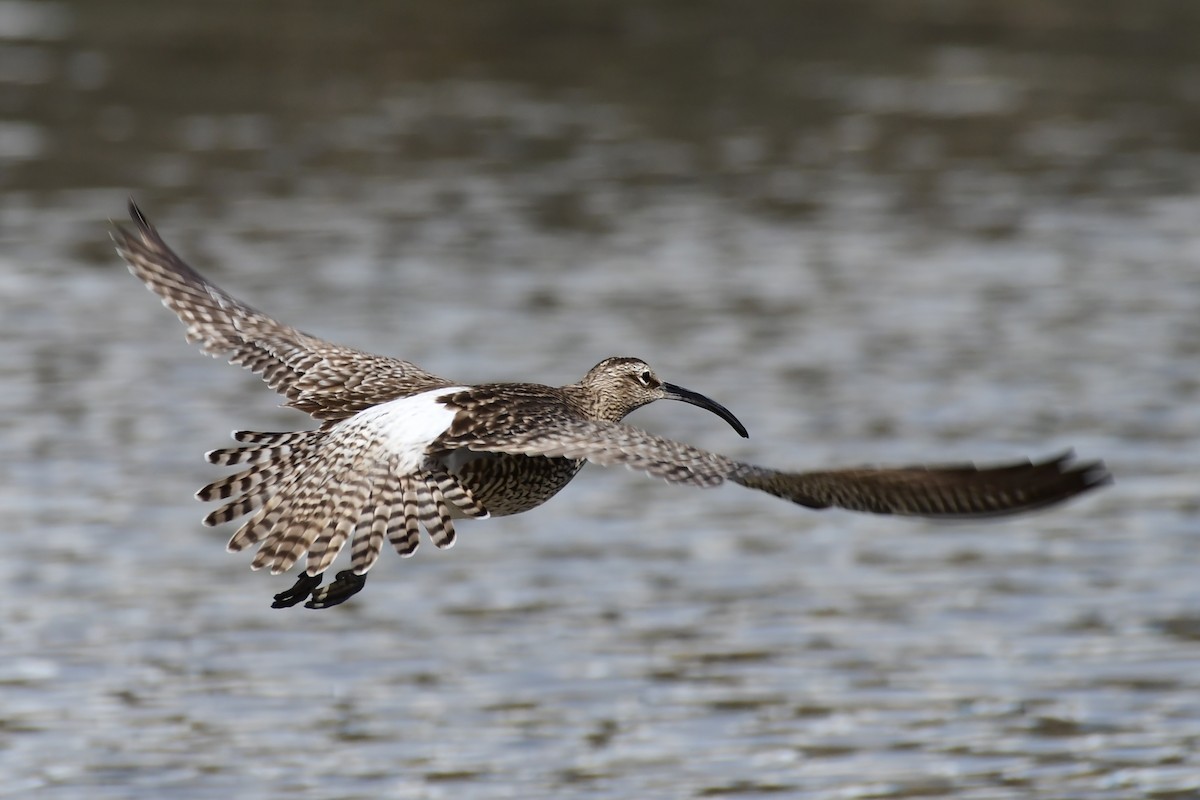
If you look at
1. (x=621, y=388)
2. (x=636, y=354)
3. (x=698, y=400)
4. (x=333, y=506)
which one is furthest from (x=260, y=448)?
(x=636, y=354)

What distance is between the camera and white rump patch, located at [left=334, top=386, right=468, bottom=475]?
23.5ft

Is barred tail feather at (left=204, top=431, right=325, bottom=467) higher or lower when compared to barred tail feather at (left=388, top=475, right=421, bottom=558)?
higher

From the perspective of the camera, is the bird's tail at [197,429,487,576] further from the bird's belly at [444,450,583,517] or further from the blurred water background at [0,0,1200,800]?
the blurred water background at [0,0,1200,800]

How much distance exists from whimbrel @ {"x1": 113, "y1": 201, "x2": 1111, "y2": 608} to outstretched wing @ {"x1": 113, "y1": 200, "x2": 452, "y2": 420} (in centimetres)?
1

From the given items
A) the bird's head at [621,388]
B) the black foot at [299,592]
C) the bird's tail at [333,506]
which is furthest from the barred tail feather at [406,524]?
the bird's head at [621,388]

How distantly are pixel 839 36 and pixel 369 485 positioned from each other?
24562mm

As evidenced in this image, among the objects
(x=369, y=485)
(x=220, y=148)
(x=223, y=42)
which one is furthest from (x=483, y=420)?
(x=223, y=42)

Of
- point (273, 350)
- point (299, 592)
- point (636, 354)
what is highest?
point (636, 354)

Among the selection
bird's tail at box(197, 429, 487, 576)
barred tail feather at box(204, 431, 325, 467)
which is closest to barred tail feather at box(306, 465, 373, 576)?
bird's tail at box(197, 429, 487, 576)

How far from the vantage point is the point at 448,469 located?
7.45 meters

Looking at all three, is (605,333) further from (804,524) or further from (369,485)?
(369,485)

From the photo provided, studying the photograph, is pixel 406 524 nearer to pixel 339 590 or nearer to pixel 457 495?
pixel 457 495

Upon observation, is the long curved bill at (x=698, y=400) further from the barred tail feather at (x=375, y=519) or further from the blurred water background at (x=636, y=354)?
the blurred water background at (x=636, y=354)

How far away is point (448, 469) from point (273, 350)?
1.34 meters
